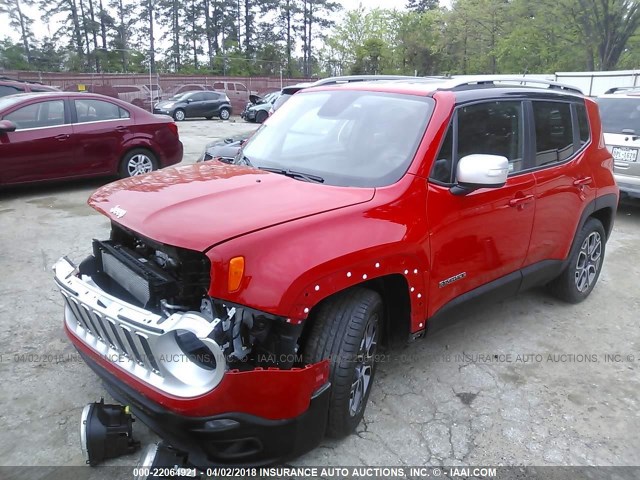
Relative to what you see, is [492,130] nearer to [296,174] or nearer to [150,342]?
[296,174]

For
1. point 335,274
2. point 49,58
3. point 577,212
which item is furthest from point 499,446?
point 49,58

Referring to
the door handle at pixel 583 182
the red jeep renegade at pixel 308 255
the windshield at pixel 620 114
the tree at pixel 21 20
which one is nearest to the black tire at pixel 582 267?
the door handle at pixel 583 182

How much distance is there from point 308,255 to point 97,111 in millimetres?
7174

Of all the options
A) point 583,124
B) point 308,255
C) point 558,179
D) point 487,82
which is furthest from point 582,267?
point 308,255

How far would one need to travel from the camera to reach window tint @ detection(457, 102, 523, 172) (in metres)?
3.24

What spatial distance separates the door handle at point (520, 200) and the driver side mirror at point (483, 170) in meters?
0.59

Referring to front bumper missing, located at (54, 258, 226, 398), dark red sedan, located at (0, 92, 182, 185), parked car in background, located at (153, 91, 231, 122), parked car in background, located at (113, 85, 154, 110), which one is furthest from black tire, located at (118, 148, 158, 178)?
parked car in background, located at (113, 85, 154, 110)

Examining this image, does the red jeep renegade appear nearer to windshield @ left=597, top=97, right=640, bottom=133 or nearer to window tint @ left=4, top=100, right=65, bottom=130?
windshield @ left=597, top=97, right=640, bottom=133

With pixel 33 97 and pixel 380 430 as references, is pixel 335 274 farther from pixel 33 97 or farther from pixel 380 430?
pixel 33 97

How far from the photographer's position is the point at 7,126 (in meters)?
7.19

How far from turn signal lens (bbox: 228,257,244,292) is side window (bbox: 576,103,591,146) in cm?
334

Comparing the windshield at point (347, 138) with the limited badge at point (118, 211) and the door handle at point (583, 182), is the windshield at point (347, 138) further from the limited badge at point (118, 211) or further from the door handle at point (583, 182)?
the door handle at point (583, 182)

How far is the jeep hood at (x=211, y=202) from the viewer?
7.73 feet

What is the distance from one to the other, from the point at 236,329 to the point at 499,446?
62.8 inches
